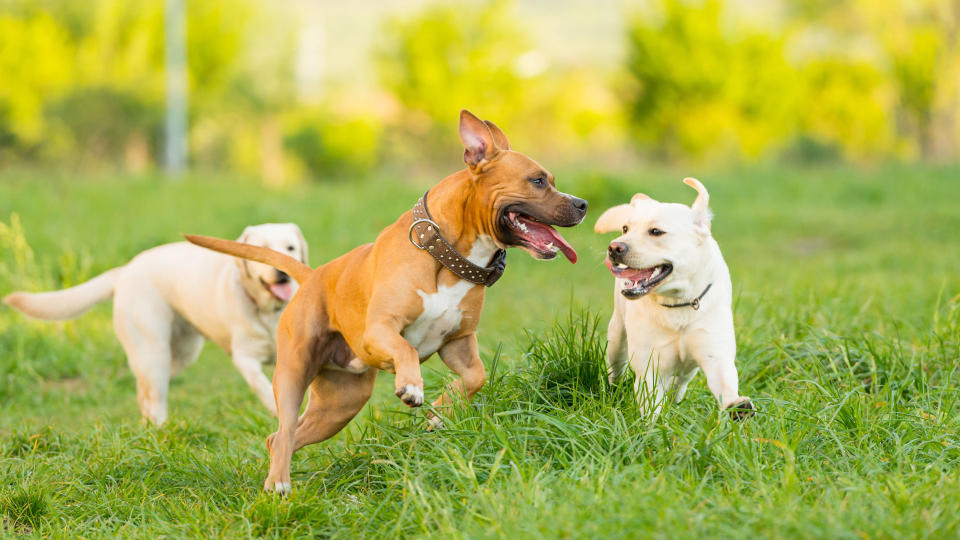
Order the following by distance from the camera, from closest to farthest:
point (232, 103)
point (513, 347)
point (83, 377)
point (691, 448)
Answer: point (691, 448), point (513, 347), point (83, 377), point (232, 103)

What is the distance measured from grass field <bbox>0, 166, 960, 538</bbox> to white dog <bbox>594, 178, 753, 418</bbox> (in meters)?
0.18

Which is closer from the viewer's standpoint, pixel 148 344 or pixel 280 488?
pixel 280 488

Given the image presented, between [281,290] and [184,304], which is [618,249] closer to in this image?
[281,290]

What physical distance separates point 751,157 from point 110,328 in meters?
27.7

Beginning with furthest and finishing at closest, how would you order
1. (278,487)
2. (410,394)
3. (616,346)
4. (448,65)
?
1. (448,65)
2. (616,346)
3. (278,487)
4. (410,394)

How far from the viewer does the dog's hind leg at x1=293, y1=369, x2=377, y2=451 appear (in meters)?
4.73

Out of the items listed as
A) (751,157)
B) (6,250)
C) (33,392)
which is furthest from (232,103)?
(33,392)

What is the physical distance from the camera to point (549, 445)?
403cm

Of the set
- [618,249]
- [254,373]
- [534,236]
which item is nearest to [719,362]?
[618,249]

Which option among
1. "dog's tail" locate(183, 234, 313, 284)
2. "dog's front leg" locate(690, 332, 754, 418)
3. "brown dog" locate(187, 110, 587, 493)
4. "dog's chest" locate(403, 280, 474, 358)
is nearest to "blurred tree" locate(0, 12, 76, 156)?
"dog's tail" locate(183, 234, 313, 284)

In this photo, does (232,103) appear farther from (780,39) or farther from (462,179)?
(462,179)

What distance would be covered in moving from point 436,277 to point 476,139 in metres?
0.62

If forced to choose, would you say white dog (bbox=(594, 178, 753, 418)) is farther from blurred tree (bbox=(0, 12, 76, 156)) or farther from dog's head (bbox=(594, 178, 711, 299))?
blurred tree (bbox=(0, 12, 76, 156))

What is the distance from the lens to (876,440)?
14.0 ft
